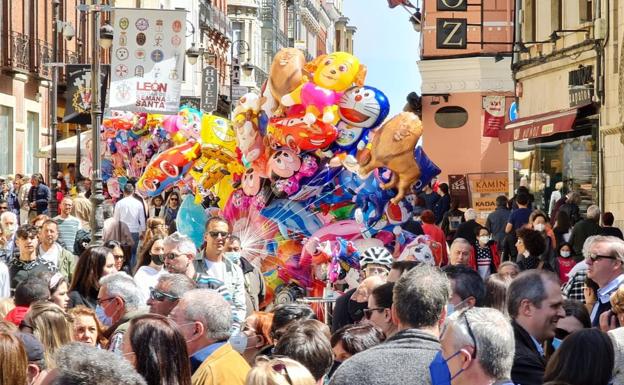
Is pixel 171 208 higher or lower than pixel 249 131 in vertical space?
lower

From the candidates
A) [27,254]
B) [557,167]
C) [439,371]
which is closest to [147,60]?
[557,167]

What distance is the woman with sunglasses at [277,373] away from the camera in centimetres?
605

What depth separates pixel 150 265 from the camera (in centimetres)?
1272

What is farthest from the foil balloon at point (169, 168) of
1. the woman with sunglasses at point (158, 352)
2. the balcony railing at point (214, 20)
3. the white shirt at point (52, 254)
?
the balcony railing at point (214, 20)

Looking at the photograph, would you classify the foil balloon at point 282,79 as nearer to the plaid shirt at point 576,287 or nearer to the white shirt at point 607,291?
the plaid shirt at point 576,287

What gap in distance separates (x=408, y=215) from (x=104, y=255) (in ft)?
24.8

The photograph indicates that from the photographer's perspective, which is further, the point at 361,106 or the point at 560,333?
the point at 361,106

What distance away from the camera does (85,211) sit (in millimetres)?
19859

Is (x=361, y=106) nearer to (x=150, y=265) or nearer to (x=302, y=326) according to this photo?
(x=150, y=265)

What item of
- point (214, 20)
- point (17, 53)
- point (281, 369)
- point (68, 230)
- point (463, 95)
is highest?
point (214, 20)

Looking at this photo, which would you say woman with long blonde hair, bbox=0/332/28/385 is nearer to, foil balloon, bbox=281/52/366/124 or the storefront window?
foil balloon, bbox=281/52/366/124

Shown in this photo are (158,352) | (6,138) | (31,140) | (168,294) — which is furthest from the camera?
(31,140)

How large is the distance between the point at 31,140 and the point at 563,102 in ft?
71.2

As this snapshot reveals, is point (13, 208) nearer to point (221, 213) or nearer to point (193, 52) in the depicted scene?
point (193, 52)
